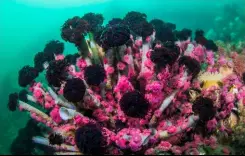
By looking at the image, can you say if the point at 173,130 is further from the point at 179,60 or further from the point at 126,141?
the point at 179,60

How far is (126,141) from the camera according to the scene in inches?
165

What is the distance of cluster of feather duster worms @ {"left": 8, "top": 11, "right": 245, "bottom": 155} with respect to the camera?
432 cm

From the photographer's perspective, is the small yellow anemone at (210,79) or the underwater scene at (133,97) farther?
the small yellow anemone at (210,79)

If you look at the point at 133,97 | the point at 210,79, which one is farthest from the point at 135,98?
the point at 210,79

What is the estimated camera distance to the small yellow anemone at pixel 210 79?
6.02m

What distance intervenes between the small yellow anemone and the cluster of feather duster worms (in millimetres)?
23

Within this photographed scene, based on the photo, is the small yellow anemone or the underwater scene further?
the small yellow anemone

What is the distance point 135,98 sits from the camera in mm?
4312

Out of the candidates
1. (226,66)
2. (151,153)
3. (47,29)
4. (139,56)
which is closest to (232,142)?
(151,153)

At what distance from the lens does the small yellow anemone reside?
19.8ft

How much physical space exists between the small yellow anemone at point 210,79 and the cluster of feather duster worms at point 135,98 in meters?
0.02

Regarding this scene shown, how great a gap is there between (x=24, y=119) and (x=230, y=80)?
13.2 metres

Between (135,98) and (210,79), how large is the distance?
8.59 feet

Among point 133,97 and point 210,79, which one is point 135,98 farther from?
point 210,79
